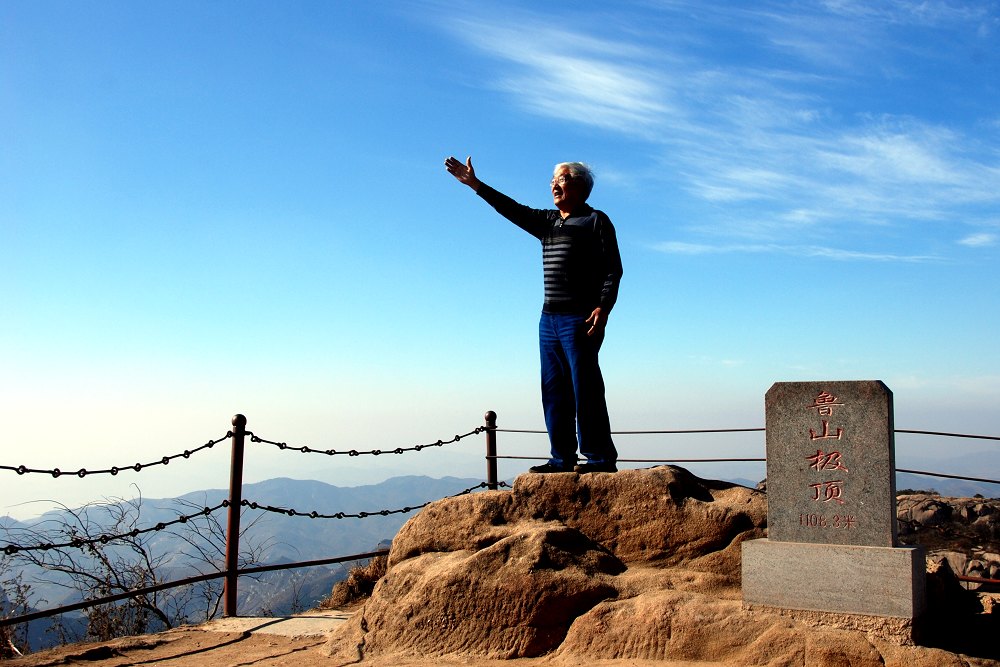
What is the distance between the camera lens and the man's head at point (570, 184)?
6.12m

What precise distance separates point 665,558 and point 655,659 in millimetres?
907

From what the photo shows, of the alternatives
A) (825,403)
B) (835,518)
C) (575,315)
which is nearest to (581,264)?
(575,315)

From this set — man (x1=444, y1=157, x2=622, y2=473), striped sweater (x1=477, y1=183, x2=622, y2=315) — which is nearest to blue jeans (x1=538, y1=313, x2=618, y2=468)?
man (x1=444, y1=157, x2=622, y2=473)

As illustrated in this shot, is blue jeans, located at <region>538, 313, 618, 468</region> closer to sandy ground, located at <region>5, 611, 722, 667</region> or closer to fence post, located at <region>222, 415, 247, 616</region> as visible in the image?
sandy ground, located at <region>5, 611, 722, 667</region>

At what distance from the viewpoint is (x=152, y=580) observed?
7.79 metres

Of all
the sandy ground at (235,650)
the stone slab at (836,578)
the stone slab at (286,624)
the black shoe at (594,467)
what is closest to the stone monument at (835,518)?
the stone slab at (836,578)

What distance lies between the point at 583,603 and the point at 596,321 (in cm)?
186

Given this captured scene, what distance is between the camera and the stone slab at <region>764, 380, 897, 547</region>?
4480mm

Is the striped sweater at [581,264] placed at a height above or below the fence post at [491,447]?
above

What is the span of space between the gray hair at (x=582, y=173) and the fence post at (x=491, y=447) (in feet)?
9.31

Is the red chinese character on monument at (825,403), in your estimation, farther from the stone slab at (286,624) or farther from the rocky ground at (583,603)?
the stone slab at (286,624)

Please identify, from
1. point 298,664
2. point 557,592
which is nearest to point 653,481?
point 557,592

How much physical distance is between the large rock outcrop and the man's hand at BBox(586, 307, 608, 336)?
978 mm

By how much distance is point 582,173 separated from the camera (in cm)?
615
